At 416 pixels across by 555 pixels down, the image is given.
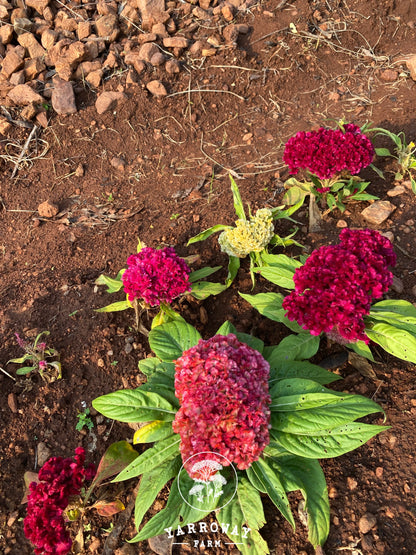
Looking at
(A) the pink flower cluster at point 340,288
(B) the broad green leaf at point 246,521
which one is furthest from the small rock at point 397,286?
(B) the broad green leaf at point 246,521

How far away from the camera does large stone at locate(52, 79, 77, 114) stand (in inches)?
213

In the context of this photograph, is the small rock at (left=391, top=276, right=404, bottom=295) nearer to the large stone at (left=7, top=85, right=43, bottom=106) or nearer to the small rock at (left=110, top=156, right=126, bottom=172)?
the small rock at (left=110, top=156, right=126, bottom=172)

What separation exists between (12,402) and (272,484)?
6.50ft

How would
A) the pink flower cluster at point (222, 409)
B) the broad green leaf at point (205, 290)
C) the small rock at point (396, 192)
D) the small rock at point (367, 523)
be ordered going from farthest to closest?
the small rock at point (396, 192) < the broad green leaf at point (205, 290) < the small rock at point (367, 523) < the pink flower cluster at point (222, 409)

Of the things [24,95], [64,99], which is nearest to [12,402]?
[64,99]

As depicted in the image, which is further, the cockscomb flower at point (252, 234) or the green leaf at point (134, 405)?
the cockscomb flower at point (252, 234)

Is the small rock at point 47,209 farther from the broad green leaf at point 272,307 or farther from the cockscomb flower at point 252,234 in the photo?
the broad green leaf at point 272,307

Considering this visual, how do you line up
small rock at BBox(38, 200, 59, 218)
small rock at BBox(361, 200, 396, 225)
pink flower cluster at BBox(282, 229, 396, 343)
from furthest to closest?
small rock at BBox(38, 200, 59, 218) → small rock at BBox(361, 200, 396, 225) → pink flower cluster at BBox(282, 229, 396, 343)

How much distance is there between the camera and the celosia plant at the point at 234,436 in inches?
81.8

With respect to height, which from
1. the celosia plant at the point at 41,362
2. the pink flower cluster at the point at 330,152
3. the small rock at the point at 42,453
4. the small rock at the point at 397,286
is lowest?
the small rock at the point at 42,453

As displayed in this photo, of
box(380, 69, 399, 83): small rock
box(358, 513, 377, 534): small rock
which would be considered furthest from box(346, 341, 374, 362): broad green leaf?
box(380, 69, 399, 83): small rock

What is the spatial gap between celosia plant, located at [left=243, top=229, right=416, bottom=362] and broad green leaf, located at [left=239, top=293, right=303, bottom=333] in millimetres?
255

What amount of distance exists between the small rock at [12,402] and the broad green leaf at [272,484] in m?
1.82

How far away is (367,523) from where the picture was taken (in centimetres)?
236
